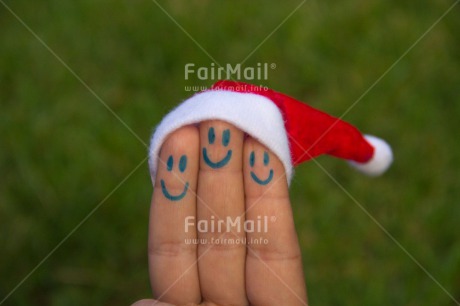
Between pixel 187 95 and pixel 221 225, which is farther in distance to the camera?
pixel 187 95

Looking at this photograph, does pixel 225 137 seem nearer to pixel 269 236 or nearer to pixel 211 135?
pixel 211 135

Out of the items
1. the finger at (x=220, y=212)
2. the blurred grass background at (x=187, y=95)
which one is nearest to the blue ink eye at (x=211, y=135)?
the finger at (x=220, y=212)

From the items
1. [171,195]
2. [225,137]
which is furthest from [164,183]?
[225,137]

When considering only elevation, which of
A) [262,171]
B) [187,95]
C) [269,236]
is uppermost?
[187,95]

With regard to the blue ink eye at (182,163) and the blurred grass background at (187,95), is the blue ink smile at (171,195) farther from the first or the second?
the blurred grass background at (187,95)

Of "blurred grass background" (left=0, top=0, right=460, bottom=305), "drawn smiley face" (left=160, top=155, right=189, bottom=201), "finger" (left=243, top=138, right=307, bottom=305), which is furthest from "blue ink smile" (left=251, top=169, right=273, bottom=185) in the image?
"blurred grass background" (left=0, top=0, right=460, bottom=305)

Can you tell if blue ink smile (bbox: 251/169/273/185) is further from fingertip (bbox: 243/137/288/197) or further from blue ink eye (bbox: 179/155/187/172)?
blue ink eye (bbox: 179/155/187/172)
